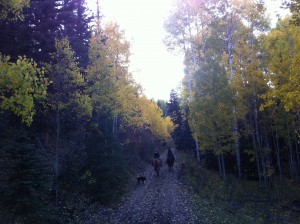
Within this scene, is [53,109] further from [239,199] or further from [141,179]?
[239,199]

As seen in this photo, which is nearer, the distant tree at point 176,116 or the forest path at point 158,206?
the forest path at point 158,206

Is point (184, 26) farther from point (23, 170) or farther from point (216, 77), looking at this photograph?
point (23, 170)

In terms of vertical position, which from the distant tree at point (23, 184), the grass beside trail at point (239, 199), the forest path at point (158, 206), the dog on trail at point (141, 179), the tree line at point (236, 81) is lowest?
the grass beside trail at point (239, 199)

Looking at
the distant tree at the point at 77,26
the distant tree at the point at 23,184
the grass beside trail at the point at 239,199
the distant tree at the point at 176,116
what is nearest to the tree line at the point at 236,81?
the grass beside trail at the point at 239,199

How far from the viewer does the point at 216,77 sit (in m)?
20.6

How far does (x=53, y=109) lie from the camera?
44.2 feet

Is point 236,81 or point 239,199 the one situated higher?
point 236,81

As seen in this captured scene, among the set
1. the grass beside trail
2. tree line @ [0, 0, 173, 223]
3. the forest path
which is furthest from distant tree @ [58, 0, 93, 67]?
the grass beside trail

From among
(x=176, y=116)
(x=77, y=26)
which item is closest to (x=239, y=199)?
(x=77, y=26)

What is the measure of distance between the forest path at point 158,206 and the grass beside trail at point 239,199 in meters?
0.66

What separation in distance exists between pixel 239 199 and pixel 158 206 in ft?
25.0

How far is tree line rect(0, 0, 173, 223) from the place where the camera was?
23.0 feet

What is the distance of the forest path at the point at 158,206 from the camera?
465 inches

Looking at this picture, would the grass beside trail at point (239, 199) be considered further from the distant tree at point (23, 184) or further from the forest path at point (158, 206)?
the distant tree at point (23, 184)
